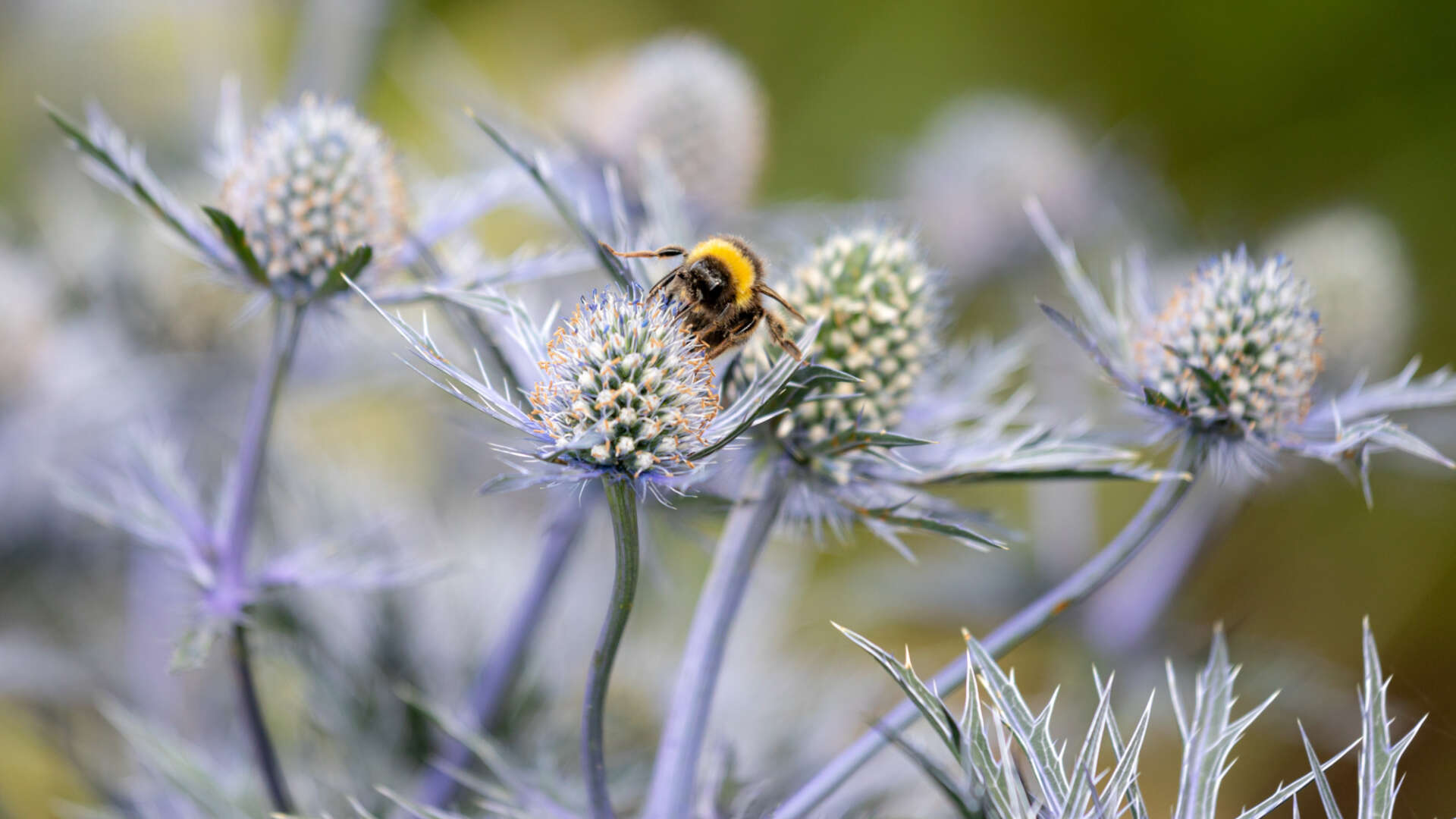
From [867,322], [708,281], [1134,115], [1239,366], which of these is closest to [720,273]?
[708,281]

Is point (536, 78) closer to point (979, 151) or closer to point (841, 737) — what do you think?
point (979, 151)

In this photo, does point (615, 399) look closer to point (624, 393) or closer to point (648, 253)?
point (624, 393)

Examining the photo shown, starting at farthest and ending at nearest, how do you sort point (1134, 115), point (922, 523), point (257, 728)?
point (1134, 115), point (257, 728), point (922, 523)

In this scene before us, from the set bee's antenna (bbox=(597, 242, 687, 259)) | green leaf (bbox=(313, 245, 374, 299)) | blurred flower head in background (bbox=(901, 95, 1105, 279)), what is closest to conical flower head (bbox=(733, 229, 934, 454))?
bee's antenna (bbox=(597, 242, 687, 259))

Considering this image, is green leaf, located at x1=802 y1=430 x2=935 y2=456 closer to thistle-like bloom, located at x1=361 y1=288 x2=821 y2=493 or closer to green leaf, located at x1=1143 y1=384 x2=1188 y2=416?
thistle-like bloom, located at x1=361 y1=288 x2=821 y2=493

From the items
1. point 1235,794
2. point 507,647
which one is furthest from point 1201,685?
point 1235,794

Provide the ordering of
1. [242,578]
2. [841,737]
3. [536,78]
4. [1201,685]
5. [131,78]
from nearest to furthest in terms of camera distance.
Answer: [1201,685] < [242,578] < [841,737] < [131,78] < [536,78]

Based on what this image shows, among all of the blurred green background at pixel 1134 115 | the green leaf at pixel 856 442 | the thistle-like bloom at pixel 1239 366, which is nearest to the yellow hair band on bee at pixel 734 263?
the green leaf at pixel 856 442
